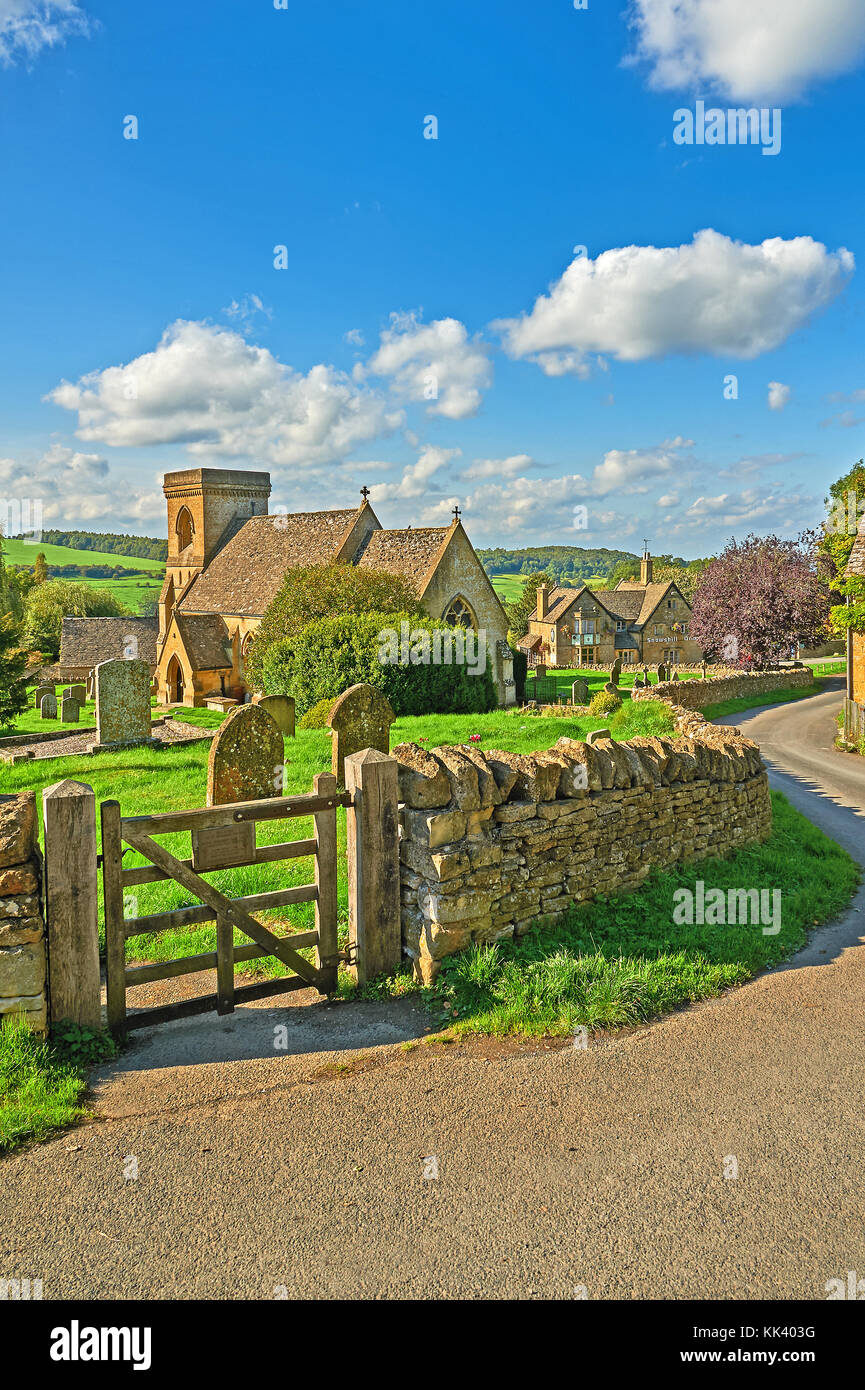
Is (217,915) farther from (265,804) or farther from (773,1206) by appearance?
(773,1206)

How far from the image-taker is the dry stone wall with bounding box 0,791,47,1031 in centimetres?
529

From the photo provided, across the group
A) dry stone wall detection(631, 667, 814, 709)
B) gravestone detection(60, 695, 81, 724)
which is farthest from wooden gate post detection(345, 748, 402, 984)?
dry stone wall detection(631, 667, 814, 709)

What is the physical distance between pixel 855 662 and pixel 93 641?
47.2 metres

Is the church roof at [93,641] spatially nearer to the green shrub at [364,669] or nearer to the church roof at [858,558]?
the green shrub at [364,669]

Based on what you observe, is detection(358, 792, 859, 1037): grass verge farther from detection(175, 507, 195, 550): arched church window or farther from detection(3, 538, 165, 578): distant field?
detection(3, 538, 165, 578): distant field

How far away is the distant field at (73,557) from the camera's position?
131000mm

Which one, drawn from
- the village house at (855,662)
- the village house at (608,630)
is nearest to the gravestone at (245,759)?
the village house at (855,662)

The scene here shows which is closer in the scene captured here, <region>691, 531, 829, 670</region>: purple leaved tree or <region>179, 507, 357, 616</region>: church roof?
<region>179, 507, 357, 616</region>: church roof

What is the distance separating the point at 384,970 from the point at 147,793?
8012mm

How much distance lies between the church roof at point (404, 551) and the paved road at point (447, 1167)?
28.2m

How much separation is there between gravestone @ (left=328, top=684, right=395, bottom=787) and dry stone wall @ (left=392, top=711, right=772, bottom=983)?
16.2 feet

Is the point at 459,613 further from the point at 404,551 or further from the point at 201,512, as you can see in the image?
the point at 201,512

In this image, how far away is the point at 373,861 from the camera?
6.68 meters
